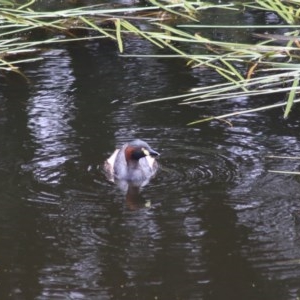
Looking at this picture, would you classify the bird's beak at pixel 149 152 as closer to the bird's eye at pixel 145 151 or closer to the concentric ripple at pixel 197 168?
the bird's eye at pixel 145 151

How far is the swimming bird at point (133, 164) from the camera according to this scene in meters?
7.69

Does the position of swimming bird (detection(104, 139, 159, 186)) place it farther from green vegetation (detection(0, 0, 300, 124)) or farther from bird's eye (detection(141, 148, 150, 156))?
green vegetation (detection(0, 0, 300, 124))

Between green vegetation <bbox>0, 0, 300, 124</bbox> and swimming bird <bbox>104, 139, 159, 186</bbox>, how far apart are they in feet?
1.63

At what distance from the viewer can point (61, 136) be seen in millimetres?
8328

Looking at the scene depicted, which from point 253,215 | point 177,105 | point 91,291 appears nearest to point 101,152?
point 177,105

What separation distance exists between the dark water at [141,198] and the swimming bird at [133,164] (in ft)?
0.41

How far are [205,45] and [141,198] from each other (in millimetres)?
2976

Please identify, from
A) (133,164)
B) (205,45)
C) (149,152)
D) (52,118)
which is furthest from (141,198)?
(205,45)

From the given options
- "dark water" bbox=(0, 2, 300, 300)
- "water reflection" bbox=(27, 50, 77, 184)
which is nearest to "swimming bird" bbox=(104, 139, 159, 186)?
"dark water" bbox=(0, 2, 300, 300)

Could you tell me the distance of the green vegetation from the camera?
7.53 meters

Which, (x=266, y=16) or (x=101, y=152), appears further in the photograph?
(x=266, y=16)

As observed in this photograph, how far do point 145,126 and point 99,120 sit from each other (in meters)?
0.45

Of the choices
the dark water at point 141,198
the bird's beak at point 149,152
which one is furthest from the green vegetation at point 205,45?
the bird's beak at point 149,152

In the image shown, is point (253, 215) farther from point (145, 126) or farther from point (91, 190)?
point (145, 126)
